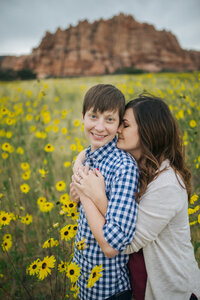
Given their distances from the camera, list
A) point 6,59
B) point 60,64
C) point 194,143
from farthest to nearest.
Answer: point 6,59 → point 60,64 → point 194,143

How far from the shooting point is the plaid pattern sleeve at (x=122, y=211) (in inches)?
39.5

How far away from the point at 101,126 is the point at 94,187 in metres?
0.40

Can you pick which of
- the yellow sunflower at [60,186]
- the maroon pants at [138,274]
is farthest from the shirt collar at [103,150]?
the yellow sunflower at [60,186]

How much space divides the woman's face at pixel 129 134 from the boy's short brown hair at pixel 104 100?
0.17 ft

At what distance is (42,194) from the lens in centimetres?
278

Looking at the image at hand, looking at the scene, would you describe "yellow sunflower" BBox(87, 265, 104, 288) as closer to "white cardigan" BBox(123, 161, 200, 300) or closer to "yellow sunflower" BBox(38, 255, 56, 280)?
"white cardigan" BBox(123, 161, 200, 300)

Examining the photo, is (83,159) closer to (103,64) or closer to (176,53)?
(103,64)

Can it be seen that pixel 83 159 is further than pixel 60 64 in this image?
No

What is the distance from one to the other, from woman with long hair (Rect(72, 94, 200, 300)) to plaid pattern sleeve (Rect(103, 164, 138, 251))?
87mm

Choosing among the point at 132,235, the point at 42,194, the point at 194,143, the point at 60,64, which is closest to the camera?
the point at 132,235

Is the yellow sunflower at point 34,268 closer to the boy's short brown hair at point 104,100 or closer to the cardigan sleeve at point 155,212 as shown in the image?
the cardigan sleeve at point 155,212

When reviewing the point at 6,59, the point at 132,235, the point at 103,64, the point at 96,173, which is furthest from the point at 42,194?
the point at 6,59

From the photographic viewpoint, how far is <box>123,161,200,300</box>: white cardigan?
1.10 meters

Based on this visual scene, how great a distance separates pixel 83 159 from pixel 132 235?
777 millimetres
